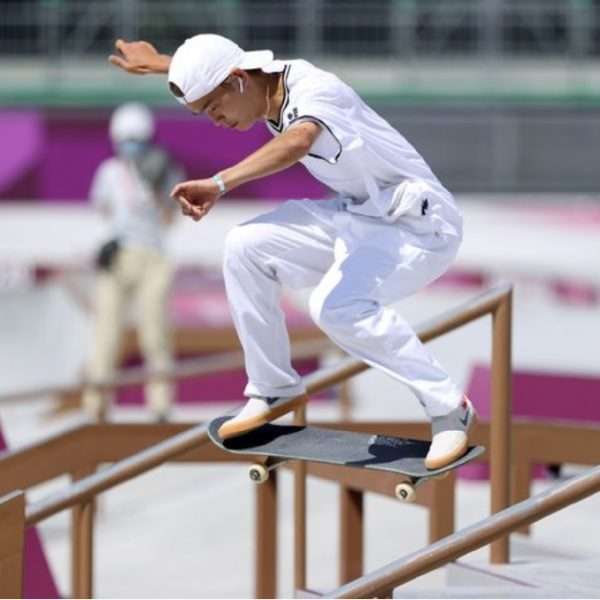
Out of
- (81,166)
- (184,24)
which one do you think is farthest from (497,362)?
(184,24)

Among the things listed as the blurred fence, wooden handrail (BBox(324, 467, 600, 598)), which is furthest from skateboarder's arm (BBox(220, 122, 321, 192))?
the blurred fence

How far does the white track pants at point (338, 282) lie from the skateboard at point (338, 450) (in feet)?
0.42

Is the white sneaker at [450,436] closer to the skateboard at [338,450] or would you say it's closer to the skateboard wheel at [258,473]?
the skateboard at [338,450]

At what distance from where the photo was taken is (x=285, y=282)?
525 centimetres

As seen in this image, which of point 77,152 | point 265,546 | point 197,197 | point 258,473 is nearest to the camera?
point 197,197

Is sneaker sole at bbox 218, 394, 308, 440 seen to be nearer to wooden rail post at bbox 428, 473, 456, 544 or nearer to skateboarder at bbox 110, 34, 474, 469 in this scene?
skateboarder at bbox 110, 34, 474, 469

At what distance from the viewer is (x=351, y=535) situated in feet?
22.1

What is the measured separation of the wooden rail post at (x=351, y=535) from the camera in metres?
6.73

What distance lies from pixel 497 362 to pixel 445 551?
171 cm

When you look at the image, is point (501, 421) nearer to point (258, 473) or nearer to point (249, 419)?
point (258, 473)

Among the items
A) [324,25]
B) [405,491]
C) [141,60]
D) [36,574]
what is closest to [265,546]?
[36,574]

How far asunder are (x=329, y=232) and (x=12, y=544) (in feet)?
3.77

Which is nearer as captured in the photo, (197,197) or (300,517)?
(197,197)

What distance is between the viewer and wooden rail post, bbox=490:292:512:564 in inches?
244
